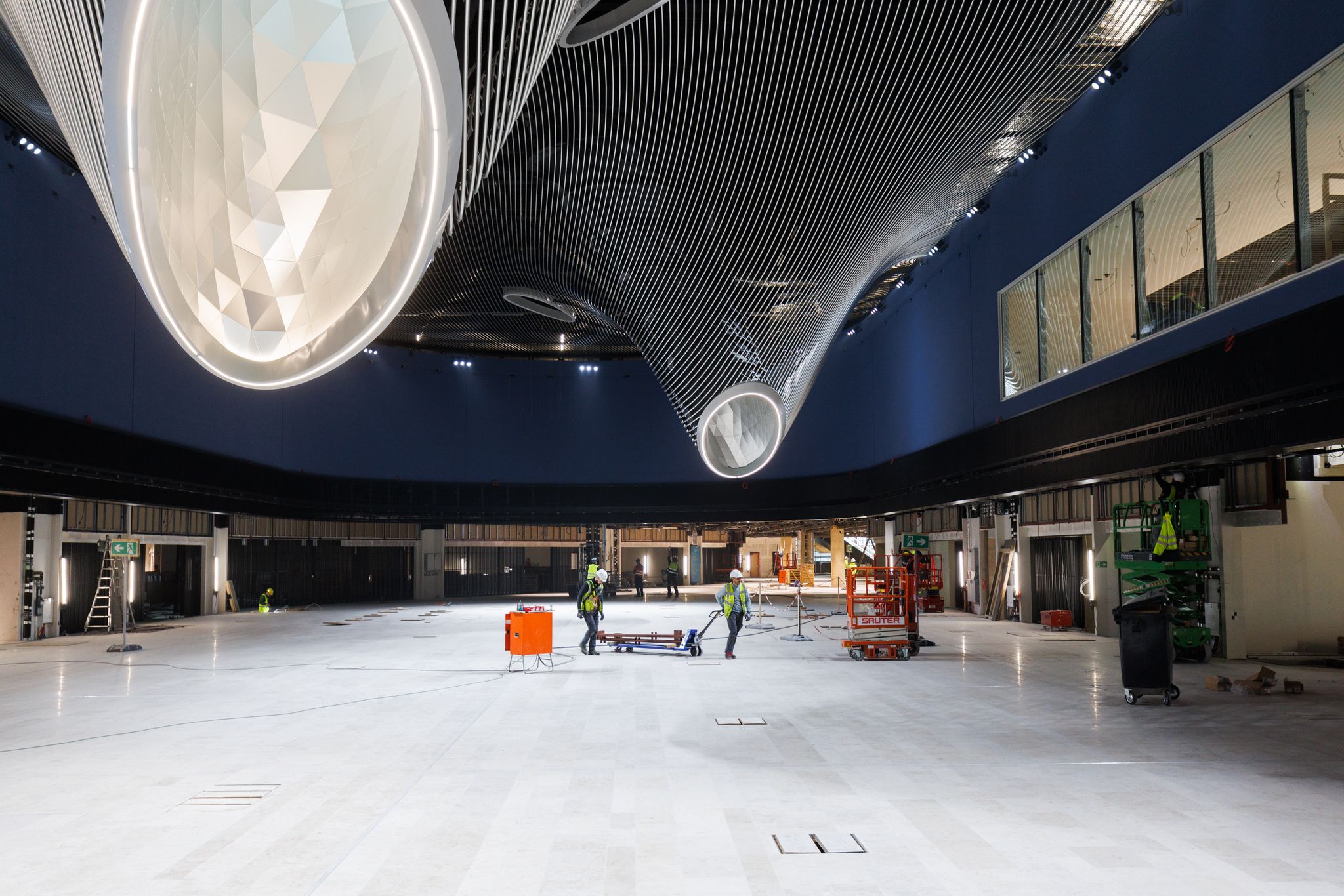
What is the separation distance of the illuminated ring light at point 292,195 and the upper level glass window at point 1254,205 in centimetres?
1119

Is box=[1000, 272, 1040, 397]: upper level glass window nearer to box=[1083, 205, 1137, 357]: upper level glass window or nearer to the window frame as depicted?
the window frame

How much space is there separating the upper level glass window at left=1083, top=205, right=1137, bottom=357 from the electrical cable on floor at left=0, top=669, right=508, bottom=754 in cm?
1362

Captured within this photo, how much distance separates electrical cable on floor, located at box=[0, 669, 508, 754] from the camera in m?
10.0

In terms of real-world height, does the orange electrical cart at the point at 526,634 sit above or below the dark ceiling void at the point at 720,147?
below

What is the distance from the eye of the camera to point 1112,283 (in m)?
18.3

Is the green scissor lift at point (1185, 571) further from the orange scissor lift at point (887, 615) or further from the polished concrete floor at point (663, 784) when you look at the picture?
the orange scissor lift at point (887, 615)

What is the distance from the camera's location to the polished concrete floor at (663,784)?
576cm

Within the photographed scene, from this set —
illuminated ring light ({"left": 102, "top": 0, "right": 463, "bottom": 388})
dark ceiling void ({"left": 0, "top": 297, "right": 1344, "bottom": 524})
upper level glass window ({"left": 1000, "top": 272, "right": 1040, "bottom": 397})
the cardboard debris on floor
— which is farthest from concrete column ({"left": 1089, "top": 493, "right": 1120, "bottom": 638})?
illuminated ring light ({"left": 102, "top": 0, "right": 463, "bottom": 388})

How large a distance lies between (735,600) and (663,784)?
9402 mm

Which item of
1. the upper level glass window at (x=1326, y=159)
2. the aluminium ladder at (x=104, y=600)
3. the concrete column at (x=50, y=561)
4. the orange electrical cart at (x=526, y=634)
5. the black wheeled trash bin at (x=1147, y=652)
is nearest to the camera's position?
the upper level glass window at (x=1326, y=159)

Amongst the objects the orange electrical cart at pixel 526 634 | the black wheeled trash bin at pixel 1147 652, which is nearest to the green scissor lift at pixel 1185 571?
the black wheeled trash bin at pixel 1147 652

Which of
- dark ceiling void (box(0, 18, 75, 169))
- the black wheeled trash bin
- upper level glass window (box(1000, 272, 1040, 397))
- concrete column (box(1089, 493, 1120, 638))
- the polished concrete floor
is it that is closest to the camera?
the polished concrete floor

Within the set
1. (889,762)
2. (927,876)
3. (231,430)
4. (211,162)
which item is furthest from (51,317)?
(927,876)

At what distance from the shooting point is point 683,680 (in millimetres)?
14656
